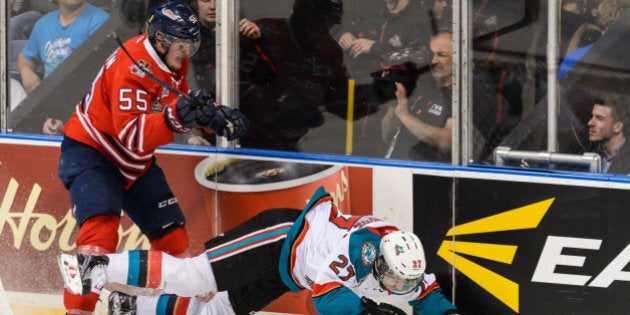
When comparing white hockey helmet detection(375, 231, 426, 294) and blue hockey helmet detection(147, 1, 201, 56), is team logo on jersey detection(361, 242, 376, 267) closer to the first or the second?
white hockey helmet detection(375, 231, 426, 294)

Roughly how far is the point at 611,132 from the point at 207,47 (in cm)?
191

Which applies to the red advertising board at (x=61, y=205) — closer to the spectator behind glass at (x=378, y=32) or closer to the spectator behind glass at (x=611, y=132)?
the spectator behind glass at (x=378, y=32)

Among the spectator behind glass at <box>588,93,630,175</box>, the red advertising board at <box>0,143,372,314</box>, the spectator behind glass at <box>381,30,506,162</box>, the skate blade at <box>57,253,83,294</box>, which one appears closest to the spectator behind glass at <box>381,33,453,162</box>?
the spectator behind glass at <box>381,30,506,162</box>

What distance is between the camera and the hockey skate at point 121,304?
5.39 m

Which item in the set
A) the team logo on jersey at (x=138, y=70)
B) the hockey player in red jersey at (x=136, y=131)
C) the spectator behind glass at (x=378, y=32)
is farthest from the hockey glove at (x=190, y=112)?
the spectator behind glass at (x=378, y=32)

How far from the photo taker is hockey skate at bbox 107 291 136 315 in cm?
539

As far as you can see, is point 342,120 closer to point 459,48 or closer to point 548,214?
point 459,48

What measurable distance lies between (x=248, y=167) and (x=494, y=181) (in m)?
1.19

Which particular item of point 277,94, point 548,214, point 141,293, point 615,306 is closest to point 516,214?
point 548,214

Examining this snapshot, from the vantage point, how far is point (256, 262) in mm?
5117

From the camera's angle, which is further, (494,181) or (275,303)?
(275,303)

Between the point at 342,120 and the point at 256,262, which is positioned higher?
the point at 342,120

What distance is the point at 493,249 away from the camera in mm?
5074

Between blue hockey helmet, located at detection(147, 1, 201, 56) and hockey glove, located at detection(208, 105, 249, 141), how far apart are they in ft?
1.26
